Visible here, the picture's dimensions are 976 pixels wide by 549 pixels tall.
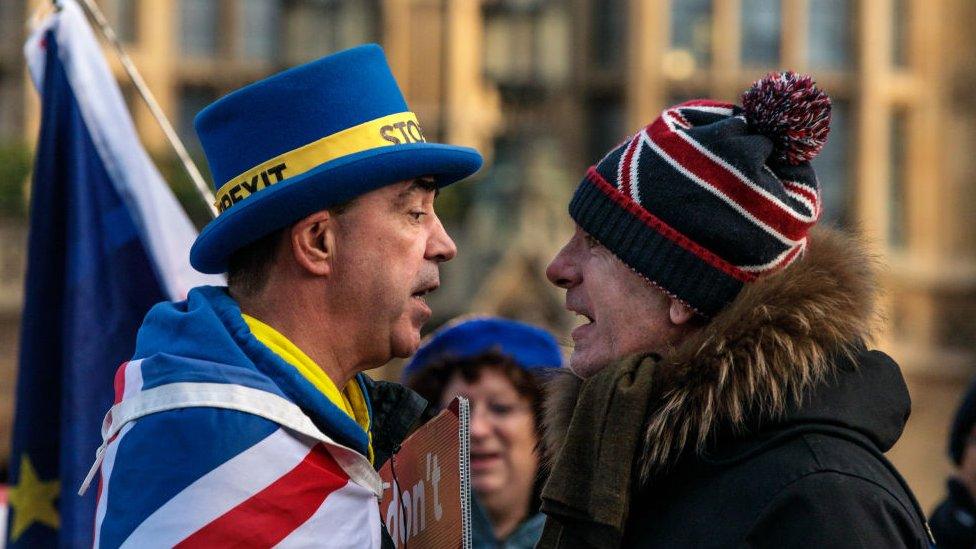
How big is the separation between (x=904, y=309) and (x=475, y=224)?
17.7 ft

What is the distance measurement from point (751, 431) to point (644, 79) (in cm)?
1611

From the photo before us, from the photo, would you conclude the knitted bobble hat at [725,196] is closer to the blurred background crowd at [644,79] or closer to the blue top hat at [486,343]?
the blue top hat at [486,343]

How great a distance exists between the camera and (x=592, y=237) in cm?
300

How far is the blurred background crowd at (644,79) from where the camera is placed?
60.8 ft

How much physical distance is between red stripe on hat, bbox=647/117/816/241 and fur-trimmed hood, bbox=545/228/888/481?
0.06 m

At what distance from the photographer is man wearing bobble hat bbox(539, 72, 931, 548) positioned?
2.56m

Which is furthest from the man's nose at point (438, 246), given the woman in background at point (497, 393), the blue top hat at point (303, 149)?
the woman in background at point (497, 393)

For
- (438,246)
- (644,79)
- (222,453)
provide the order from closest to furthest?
(222,453) → (438,246) → (644,79)

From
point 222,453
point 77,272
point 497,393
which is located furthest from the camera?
point 497,393

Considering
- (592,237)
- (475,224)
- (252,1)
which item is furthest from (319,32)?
(592,237)

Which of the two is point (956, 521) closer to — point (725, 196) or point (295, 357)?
point (725, 196)

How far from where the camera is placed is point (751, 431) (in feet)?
8.73

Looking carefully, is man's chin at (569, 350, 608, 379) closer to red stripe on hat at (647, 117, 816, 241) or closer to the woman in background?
red stripe on hat at (647, 117, 816, 241)

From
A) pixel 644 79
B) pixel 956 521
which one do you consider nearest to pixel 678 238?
pixel 956 521
